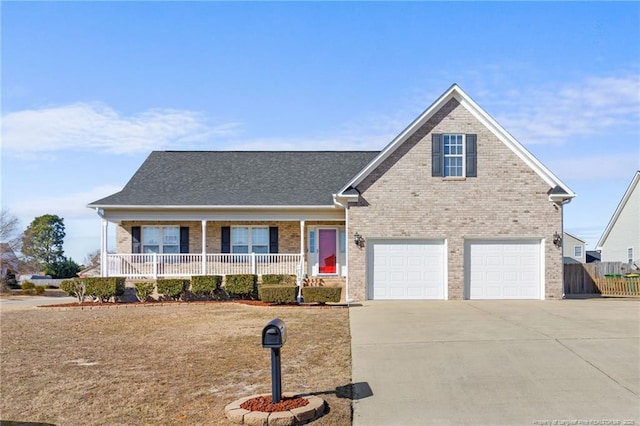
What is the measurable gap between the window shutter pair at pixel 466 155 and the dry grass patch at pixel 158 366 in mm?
7202

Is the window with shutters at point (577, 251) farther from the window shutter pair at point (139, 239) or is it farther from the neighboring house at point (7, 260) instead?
the neighboring house at point (7, 260)

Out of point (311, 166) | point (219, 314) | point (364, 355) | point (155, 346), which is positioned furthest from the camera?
point (311, 166)

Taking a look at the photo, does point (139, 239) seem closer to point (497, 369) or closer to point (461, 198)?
point (461, 198)

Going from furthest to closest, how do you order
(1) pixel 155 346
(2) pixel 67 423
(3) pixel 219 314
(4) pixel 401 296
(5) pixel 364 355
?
(4) pixel 401 296, (3) pixel 219 314, (1) pixel 155 346, (5) pixel 364 355, (2) pixel 67 423

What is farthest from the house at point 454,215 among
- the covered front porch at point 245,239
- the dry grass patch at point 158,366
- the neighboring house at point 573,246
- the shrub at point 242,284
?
the neighboring house at point 573,246

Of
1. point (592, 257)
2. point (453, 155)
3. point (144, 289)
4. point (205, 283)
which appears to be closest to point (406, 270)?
point (453, 155)

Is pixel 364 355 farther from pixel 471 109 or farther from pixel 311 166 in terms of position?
pixel 311 166

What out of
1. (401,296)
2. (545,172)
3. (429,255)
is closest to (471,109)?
(545,172)

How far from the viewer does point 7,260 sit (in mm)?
43688

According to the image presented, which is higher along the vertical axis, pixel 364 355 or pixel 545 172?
pixel 545 172

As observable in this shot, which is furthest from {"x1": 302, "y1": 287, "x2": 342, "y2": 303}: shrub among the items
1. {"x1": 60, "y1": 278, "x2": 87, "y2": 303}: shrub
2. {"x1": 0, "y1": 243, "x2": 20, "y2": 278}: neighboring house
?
{"x1": 0, "y1": 243, "x2": 20, "y2": 278}: neighboring house

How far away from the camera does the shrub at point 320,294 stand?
817 inches

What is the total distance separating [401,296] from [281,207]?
6.54 metres

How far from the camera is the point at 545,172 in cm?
2244
